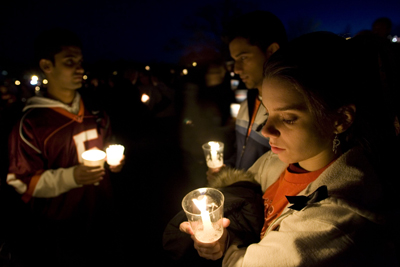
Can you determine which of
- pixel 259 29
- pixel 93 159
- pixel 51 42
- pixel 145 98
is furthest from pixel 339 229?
pixel 145 98

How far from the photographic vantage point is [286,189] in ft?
4.90

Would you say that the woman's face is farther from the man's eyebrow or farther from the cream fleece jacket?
the cream fleece jacket

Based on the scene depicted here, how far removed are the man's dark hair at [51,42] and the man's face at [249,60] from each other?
2159 millimetres

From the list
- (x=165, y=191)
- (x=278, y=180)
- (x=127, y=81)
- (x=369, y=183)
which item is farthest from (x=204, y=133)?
(x=369, y=183)

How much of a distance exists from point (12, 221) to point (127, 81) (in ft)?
17.1

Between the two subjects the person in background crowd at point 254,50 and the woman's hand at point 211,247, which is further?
the person in background crowd at point 254,50

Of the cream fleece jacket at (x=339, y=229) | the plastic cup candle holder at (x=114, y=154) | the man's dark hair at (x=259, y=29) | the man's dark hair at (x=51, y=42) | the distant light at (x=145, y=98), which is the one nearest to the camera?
the cream fleece jacket at (x=339, y=229)

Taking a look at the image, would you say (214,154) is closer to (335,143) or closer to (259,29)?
(335,143)

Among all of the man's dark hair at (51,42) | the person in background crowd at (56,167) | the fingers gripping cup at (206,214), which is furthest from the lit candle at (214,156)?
the man's dark hair at (51,42)

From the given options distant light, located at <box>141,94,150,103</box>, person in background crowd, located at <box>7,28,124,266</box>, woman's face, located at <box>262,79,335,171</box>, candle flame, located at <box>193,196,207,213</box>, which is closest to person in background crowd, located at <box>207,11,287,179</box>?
candle flame, located at <box>193,196,207,213</box>

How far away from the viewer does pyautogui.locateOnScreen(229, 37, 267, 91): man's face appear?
96.3 inches

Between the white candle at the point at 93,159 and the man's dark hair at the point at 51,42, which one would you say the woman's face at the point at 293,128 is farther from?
the man's dark hair at the point at 51,42

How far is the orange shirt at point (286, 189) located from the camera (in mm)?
1374

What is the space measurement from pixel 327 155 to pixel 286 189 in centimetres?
38
